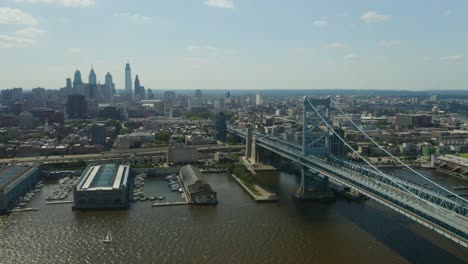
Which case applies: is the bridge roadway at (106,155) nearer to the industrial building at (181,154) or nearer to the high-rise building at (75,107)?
the industrial building at (181,154)

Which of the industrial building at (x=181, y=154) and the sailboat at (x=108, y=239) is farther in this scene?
the industrial building at (x=181, y=154)

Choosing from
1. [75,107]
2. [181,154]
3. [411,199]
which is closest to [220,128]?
[181,154]

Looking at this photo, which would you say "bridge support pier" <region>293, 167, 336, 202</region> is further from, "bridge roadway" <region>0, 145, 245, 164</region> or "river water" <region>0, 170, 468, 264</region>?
"bridge roadway" <region>0, 145, 245, 164</region>

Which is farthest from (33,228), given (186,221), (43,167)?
(43,167)

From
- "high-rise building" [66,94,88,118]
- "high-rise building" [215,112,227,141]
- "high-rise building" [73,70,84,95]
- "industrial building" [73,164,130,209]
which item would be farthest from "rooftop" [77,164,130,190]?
"high-rise building" [73,70,84,95]

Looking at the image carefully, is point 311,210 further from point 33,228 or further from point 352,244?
point 33,228

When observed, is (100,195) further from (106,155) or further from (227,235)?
(106,155)

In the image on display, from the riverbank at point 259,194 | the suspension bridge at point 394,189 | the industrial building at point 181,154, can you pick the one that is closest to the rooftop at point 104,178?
the industrial building at point 181,154
